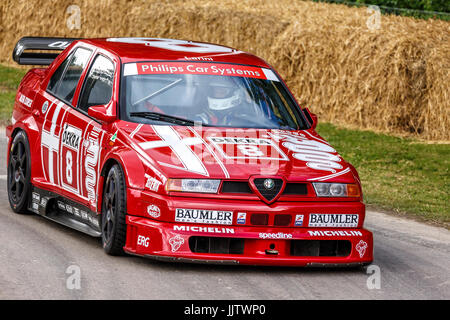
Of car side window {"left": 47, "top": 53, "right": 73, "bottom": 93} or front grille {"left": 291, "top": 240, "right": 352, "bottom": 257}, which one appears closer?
front grille {"left": 291, "top": 240, "right": 352, "bottom": 257}

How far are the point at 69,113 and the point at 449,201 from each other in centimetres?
530

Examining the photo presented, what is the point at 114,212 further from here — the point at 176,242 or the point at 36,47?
the point at 36,47

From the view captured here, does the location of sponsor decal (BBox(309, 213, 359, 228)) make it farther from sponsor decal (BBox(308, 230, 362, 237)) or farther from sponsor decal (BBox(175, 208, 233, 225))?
sponsor decal (BBox(175, 208, 233, 225))

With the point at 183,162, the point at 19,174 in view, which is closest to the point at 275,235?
the point at 183,162

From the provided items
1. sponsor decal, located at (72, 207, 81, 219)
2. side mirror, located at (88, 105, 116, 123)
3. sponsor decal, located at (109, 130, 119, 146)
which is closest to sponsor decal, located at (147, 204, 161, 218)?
sponsor decal, located at (109, 130, 119, 146)

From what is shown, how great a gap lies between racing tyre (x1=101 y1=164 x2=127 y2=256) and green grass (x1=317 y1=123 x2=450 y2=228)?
14.0 ft

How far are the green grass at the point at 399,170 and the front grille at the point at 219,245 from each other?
3.96m

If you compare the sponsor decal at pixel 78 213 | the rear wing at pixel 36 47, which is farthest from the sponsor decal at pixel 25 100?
the sponsor decal at pixel 78 213

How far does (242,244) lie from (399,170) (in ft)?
24.0

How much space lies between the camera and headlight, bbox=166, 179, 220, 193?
752cm

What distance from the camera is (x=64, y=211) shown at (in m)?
9.22

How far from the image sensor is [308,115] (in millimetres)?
9250

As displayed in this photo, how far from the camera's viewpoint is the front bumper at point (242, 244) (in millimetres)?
7488
